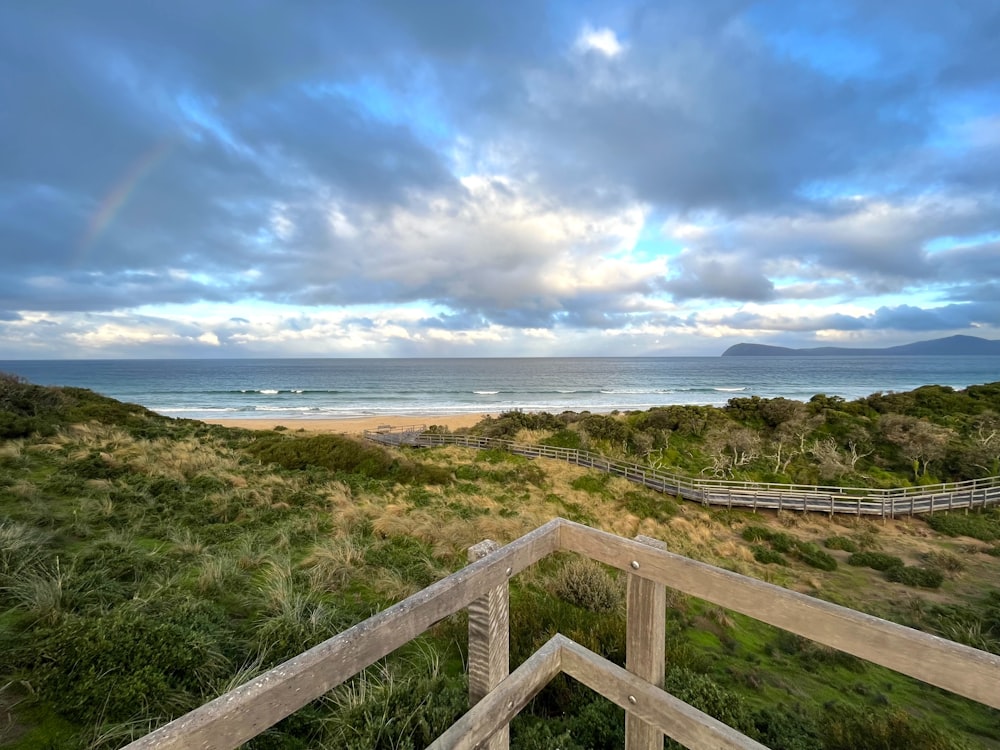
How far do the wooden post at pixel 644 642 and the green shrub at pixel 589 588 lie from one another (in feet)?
10.4

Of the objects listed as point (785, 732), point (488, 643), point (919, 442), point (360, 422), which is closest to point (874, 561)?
point (785, 732)

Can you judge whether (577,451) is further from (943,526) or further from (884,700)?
(884,700)

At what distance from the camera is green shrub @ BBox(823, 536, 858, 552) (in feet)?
40.8

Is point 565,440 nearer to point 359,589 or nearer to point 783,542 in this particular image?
point 783,542

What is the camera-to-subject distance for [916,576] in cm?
991

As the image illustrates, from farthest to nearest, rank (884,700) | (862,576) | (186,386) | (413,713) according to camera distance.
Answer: (186,386), (862,576), (884,700), (413,713)

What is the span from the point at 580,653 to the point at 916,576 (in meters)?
12.2

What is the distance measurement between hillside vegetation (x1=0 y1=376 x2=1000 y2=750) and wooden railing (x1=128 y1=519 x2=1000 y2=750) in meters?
1.13

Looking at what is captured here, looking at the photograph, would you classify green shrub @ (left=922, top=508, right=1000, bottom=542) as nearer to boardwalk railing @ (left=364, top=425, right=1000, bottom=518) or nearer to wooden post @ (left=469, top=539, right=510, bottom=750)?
boardwalk railing @ (left=364, top=425, right=1000, bottom=518)

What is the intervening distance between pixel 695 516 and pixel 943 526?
7936 millimetres

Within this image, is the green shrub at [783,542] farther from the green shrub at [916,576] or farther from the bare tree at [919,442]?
the bare tree at [919,442]

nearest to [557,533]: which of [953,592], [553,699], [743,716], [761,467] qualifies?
[553,699]

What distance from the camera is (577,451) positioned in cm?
2083

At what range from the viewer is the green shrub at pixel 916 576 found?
9.72 meters
